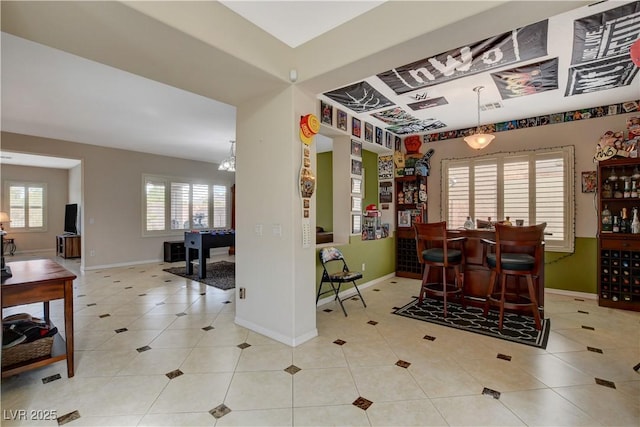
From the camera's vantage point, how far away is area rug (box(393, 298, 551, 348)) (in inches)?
121

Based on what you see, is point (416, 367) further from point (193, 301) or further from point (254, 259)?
point (193, 301)

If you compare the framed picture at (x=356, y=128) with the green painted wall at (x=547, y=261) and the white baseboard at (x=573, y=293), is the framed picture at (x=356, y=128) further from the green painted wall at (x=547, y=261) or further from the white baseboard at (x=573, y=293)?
the white baseboard at (x=573, y=293)

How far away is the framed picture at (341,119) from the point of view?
435 cm

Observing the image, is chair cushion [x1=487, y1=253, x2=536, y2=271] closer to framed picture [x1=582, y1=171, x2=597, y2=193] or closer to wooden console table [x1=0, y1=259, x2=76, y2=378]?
framed picture [x1=582, y1=171, x2=597, y2=193]

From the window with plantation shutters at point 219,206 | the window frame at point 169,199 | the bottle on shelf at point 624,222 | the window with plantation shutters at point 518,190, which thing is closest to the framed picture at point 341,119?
the window with plantation shutters at point 518,190

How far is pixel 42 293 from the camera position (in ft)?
7.26

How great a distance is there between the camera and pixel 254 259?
329cm

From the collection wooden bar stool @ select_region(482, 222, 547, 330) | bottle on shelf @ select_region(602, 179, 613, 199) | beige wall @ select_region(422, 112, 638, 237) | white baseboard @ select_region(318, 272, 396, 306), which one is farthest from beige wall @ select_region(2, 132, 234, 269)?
bottle on shelf @ select_region(602, 179, 613, 199)

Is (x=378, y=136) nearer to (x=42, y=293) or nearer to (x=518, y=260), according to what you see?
(x=518, y=260)

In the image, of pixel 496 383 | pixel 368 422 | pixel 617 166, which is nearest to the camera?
pixel 368 422

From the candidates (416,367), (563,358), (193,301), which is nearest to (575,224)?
(563,358)

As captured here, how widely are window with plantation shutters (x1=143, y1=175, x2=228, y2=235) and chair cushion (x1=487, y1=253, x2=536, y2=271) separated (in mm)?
7693

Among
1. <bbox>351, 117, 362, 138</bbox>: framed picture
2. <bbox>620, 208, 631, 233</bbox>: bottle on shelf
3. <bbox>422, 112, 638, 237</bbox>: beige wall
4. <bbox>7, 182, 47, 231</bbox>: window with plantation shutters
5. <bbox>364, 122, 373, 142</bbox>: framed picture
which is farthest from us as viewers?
<bbox>7, 182, 47, 231</bbox>: window with plantation shutters

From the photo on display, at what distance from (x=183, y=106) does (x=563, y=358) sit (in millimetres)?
5345
